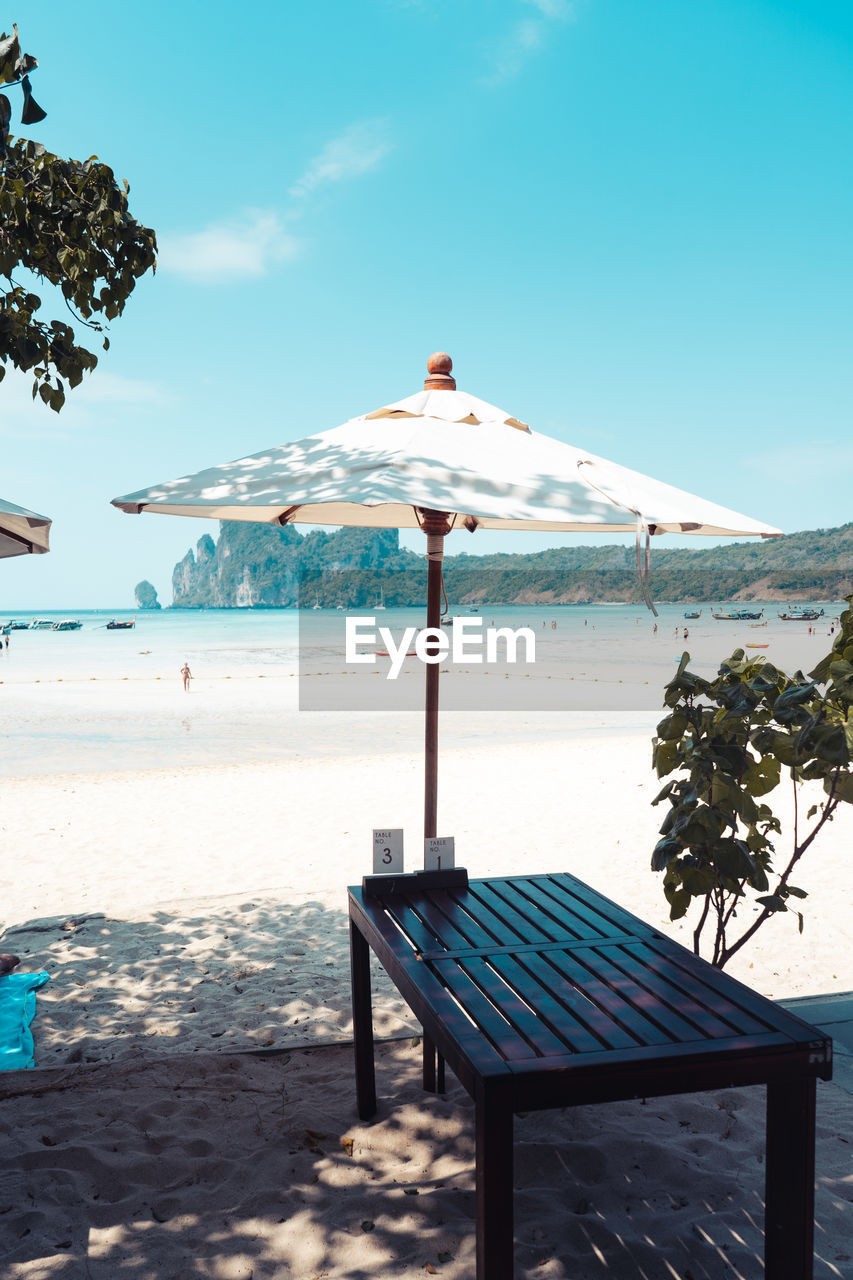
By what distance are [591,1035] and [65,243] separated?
3.38 meters

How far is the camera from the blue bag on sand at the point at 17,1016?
11.0 feet

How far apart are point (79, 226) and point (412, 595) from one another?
105648 mm

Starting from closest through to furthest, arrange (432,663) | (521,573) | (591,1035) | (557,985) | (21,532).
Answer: (591,1035) < (557,985) < (21,532) < (432,663) < (521,573)

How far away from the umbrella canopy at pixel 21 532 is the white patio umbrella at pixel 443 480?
698mm

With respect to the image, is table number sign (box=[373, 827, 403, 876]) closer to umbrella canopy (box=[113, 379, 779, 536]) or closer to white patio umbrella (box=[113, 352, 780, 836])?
white patio umbrella (box=[113, 352, 780, 836])

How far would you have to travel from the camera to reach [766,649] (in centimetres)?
4109

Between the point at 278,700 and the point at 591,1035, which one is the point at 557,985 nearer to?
the point at 591,1035

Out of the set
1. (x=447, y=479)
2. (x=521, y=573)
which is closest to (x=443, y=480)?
(x=447, y=479)

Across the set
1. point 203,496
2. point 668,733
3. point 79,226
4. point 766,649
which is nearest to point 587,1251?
point 668,733

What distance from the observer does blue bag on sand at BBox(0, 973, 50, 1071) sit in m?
3.35

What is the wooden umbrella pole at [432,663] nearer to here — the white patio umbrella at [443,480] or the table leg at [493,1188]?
the white patio umbrella at [443,480]

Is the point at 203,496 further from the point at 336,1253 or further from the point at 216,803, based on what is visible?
the point at 216,803

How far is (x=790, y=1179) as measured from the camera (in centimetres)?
191

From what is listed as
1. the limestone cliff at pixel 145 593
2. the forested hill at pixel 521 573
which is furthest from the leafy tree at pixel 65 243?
the limestone cliff at pixel 145 593
